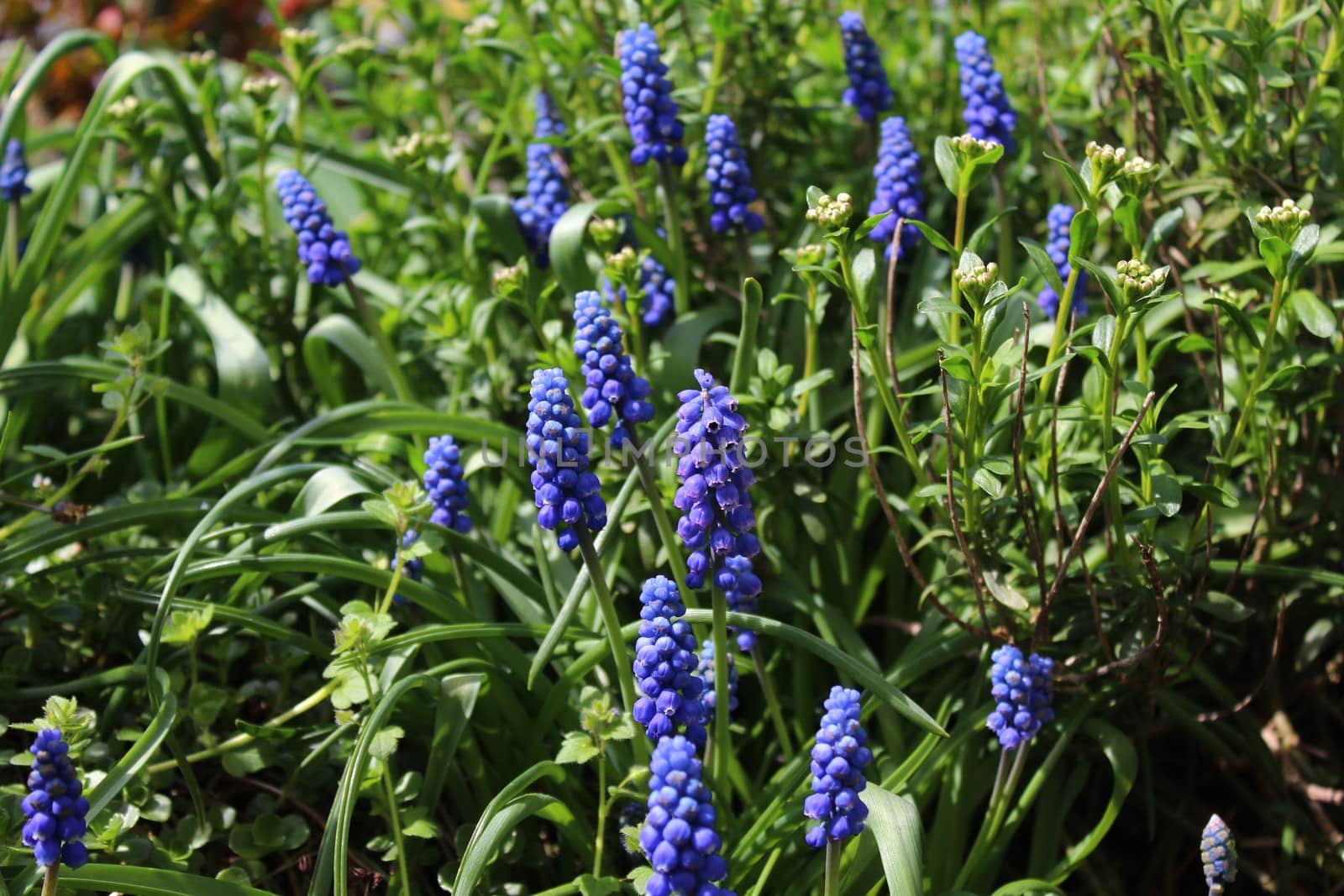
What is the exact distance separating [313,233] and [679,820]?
6.92 feet

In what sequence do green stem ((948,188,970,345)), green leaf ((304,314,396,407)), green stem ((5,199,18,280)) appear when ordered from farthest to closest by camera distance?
1. green stem ((5,199,18,280))
2. green leaf ((304,314,396,407))
3. green stem ((948,188,970,345))

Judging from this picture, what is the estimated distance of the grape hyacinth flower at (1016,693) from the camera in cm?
264

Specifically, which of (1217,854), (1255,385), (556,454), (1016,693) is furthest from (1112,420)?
(556,454)

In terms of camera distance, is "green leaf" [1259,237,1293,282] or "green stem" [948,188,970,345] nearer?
"green leaf" [1259,237,1293,282]

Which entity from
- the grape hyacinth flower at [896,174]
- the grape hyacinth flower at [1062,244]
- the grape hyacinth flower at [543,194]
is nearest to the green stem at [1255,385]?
the grape hyacinth flower at [1062,244]

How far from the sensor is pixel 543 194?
12.5 feet

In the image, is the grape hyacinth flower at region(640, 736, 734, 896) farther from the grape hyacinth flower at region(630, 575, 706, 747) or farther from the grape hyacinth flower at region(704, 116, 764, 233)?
the grape hyacinth flower at region(704, 116, 764, 233)

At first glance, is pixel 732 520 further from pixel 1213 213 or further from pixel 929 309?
pixel 1213 213

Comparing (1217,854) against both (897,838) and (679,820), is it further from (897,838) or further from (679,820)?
(679,820)

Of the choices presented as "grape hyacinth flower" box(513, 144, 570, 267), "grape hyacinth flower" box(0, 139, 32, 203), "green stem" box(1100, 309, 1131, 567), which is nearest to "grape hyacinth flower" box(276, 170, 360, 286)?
"grape hyacinth flower" box(513, 144, 570, 267)

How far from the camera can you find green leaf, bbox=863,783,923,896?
7.91 feet

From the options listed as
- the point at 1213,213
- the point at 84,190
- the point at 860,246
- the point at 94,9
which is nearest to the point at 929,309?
the point at 860,246

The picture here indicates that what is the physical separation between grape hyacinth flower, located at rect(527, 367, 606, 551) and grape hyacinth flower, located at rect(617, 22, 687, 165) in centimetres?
118

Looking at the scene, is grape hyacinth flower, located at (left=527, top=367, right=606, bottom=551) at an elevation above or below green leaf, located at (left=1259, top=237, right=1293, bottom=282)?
below
